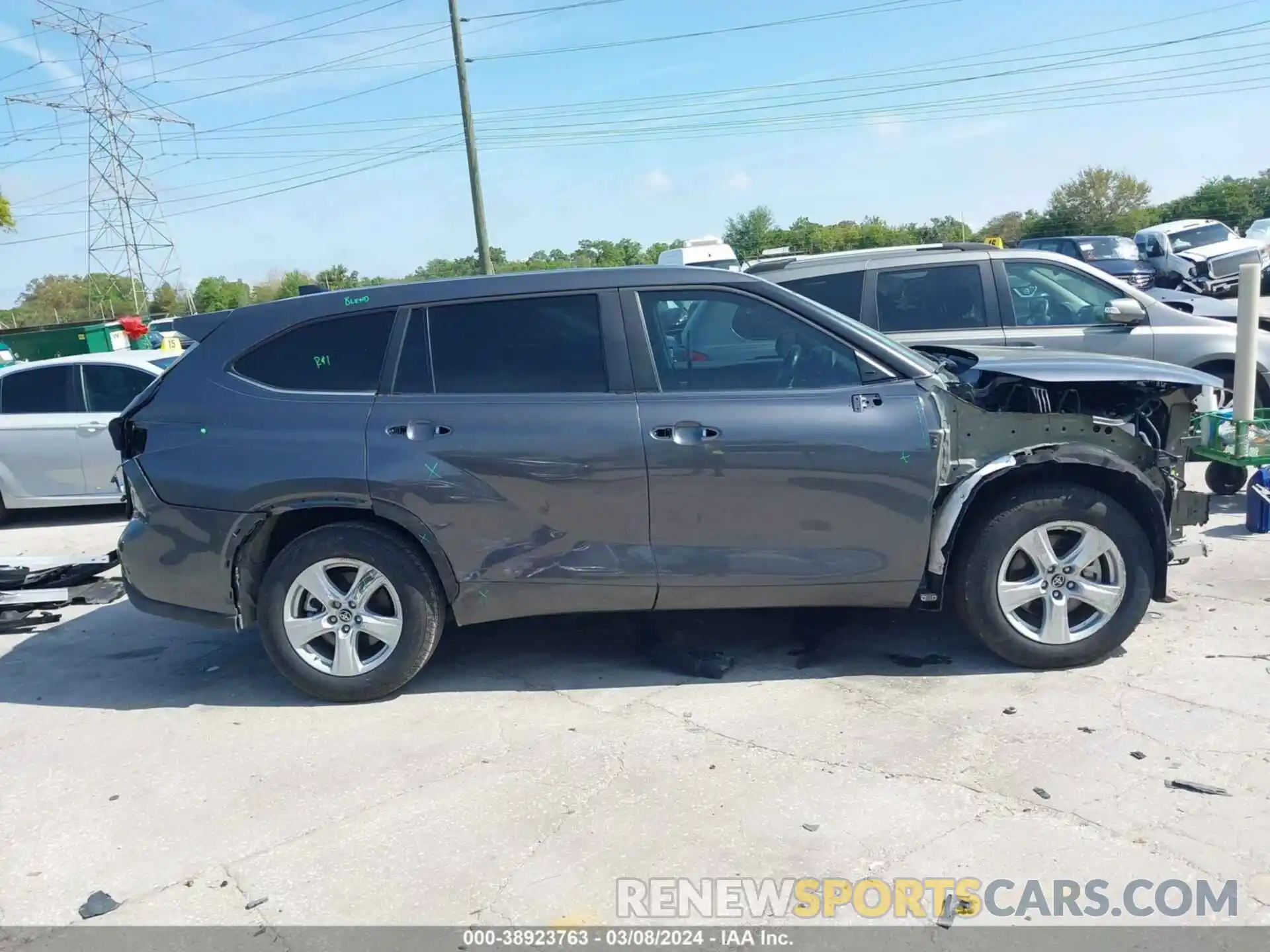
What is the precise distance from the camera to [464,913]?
10.7ft

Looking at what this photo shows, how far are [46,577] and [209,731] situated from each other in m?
3.00

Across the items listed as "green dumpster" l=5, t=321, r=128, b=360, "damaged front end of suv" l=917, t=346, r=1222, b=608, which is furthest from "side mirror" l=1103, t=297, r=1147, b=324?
"green dumpster" l=5, t=321, r=128, b=360

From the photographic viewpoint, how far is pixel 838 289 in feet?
27.3

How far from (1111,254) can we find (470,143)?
1504 centimetres

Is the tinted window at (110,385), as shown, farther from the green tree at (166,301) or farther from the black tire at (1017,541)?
the green tree at (166,301)

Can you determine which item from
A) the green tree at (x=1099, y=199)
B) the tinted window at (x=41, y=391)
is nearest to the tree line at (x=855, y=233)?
the green tree at (x=1099, y=199)

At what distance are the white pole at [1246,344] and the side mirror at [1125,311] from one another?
1.46 meters

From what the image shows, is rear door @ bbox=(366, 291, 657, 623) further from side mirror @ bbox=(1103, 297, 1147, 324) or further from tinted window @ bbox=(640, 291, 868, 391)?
side mirror @ bbox=(1103, 297, 1147, 324)

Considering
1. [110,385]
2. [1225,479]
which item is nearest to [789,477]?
[1225,479]

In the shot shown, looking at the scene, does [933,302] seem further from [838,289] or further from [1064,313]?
[1064,313]
